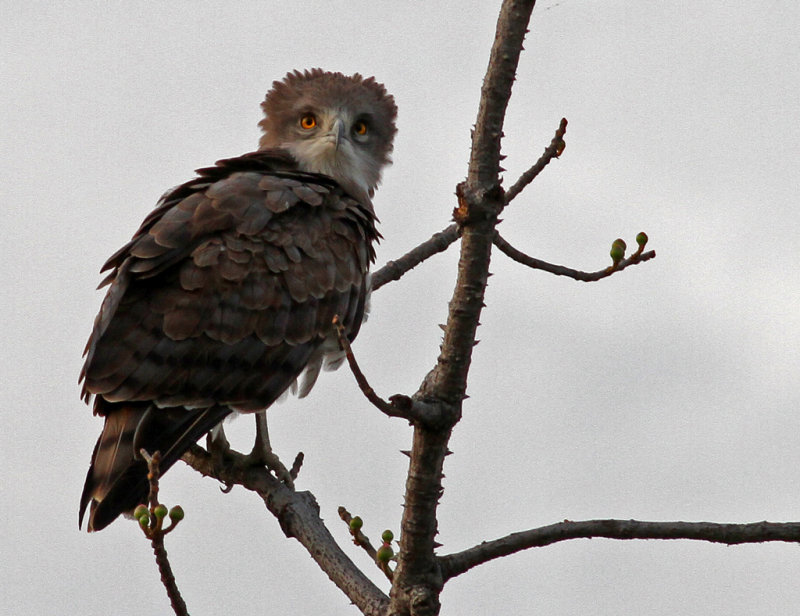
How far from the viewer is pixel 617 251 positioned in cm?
464

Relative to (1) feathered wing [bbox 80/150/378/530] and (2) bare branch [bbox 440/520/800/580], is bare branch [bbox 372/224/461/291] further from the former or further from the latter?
(2) bare branch [bbox 440/520/800/580]

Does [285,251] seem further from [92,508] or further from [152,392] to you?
[92,508]

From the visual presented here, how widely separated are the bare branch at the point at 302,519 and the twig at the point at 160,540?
93 centimetres

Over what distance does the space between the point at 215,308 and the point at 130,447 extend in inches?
38.2

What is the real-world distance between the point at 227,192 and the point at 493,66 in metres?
2.85

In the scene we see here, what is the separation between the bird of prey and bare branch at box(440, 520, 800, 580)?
6.80 feet

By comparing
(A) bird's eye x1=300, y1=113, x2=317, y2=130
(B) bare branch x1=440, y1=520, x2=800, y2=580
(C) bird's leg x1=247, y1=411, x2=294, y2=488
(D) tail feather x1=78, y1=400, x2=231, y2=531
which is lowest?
(B) bare branch x1=440, y1=520, x2=800, y2=580

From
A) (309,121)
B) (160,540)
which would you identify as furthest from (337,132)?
(160,540)

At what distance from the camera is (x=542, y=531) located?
412 centimetres

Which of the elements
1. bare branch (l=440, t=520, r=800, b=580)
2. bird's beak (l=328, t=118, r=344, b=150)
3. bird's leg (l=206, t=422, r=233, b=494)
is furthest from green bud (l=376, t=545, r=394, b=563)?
bird's beak (l=328, t=118, r=344, b=150)

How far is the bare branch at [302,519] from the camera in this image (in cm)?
451

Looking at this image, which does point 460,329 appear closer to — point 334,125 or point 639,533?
point 639,533

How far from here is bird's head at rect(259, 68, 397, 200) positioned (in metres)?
7.46

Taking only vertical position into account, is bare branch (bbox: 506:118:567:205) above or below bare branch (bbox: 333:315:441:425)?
above
